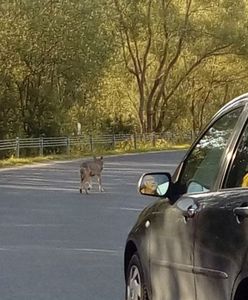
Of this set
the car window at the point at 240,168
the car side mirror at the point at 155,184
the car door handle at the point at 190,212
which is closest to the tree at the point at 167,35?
the car side mirror at the point at 155,184

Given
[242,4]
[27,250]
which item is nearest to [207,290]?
[27,250]

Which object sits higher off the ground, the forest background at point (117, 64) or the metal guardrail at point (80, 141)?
the forest background at point (117, 64)

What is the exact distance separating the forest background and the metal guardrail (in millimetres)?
1347

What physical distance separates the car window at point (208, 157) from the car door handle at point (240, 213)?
2.65 feet

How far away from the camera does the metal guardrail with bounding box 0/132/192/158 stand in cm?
3953

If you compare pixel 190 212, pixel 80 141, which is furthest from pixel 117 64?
pixel 190 212

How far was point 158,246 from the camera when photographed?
5.79 m

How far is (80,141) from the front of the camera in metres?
45.3

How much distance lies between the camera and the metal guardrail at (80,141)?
130ft

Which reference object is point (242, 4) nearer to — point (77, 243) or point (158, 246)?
point (77, 243)

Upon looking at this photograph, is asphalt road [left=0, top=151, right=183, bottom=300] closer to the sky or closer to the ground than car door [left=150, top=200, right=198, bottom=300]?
closer to the ground

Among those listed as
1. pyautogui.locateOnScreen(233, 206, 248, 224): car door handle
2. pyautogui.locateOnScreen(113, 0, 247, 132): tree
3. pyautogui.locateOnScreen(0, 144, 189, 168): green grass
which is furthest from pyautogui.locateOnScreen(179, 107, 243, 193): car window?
pyautogui.locateOnScreen(113, 0, 247, 132): tree

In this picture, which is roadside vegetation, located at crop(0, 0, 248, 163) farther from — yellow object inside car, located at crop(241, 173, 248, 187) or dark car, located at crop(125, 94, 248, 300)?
yellow object inside car, located at crop(241, 173, 248, 187)

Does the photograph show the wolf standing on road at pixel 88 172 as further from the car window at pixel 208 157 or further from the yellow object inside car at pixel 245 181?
the yellow object inside car at pixel 245 181
